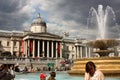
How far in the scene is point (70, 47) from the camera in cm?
9125

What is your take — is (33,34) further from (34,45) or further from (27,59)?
(27,59)

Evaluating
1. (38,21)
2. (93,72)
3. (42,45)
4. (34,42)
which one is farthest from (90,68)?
(38,21)

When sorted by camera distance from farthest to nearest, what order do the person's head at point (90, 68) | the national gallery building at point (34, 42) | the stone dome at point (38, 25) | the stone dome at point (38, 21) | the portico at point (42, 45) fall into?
the stone dome at point (38, 21), the stone dome at point (38, 25), the national gallery building at point (34, 42), the portico at point (42, 45), the person's head at point (90, 68)

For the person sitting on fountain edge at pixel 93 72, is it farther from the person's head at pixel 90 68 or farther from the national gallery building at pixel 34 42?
the national gallery building at pixel 34 42

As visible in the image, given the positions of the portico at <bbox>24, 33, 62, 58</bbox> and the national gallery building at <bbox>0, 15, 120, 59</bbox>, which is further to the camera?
the national gallery building at <bbox>0, 15, 120, 59</bbox>

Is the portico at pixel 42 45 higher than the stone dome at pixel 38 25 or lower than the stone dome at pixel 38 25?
lower

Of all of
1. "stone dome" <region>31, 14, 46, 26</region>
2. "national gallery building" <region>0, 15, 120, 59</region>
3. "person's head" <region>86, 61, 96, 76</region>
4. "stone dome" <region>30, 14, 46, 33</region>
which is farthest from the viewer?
"stone dome" <region>31, 14, 46, 26</region>

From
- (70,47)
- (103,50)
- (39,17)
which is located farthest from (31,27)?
(103,50)

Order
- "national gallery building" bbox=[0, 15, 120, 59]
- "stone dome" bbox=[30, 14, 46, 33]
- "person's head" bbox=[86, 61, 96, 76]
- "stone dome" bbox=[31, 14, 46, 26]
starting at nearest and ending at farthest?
1. "person's head" bbox=[86, 61, 96, 76]
2. "national gallery building" bbox=[0, 15, 120, 59]
3. "stone dome" bbox=[30, 14, 46, 33]
4. "stone dome" bbox=[31, 14, 46, 26]

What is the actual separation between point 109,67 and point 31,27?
211 ft

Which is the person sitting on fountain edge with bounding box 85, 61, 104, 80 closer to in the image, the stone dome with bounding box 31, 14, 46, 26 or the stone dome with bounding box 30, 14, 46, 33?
the stone dome with bounding box 30, 14, 46, 33

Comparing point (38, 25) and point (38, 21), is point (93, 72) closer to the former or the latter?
point (38, 25)

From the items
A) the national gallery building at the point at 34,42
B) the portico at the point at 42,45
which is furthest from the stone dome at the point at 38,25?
the portico at the point at 42,45

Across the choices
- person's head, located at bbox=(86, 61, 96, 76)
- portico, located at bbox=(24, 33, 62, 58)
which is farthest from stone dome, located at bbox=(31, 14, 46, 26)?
person's head, located at bbox=(86, 61, 96, 76)
